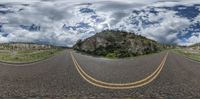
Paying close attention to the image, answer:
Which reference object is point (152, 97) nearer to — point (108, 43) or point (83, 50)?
point (108, 43)

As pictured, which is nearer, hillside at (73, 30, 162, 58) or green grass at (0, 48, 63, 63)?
green grass at (0, 48, 63, 63)

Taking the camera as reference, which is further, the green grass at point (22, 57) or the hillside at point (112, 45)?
the hillside at point (112, 45)

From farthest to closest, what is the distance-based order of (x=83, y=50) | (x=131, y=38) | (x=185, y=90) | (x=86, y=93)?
(x=83, y=50) → (x=131, y=38) → (x=185, y=90) → (x=86, y=93)

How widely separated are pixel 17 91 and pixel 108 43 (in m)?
54.3

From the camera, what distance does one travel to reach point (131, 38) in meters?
77.8

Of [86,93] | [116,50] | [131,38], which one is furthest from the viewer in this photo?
[131,38]

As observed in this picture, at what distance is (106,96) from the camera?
11828 millimetres

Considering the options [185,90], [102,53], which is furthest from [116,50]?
[185,90]

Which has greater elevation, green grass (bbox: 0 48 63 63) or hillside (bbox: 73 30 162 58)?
hillside (bbox: 73 30 162 58)

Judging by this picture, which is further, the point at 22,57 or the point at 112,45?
the point at 112,45

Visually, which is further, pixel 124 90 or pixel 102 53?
pixel 102 53

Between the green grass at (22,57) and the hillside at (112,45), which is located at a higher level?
the hillside at (112,45)

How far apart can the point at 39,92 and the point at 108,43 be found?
54644mm

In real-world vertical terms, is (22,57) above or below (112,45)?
below
